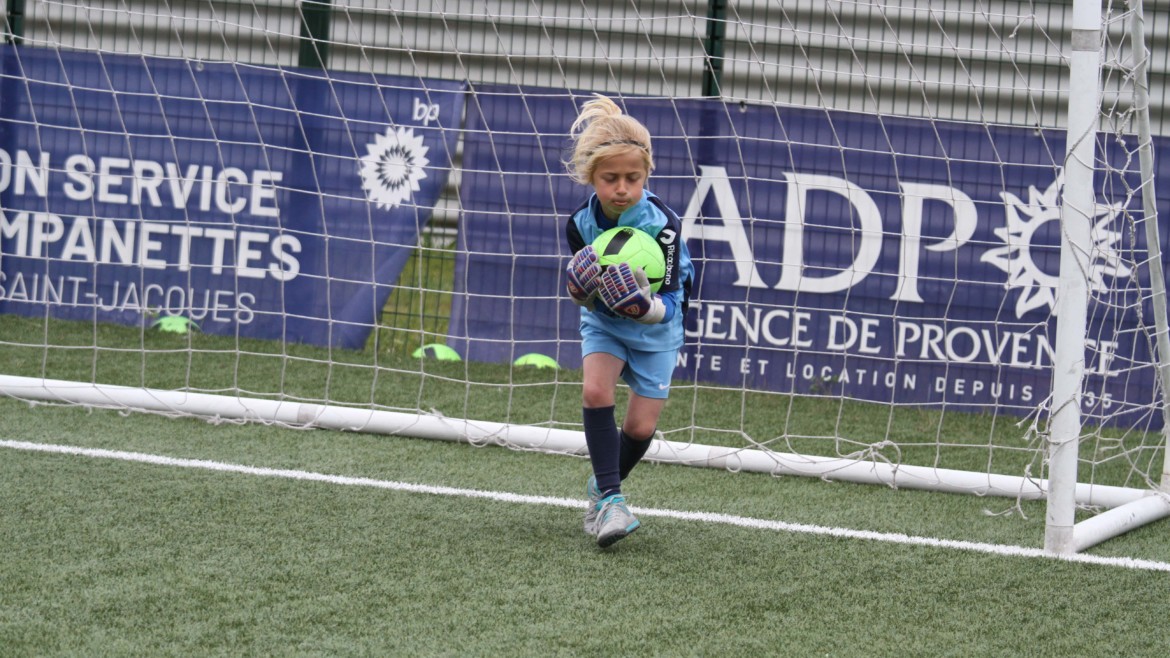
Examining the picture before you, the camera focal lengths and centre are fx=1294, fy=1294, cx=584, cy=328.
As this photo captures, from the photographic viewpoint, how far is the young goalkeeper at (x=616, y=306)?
3.57 meters

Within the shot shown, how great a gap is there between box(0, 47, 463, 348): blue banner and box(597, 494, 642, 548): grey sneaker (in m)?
3.93

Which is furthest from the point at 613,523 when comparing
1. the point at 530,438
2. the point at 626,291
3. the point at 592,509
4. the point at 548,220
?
the point at 548,220

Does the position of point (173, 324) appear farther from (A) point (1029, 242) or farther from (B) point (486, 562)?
(A) point (1029, 242)

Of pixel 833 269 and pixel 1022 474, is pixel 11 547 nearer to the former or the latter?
pixel 1022 474

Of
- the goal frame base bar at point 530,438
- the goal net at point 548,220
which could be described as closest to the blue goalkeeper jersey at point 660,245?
the goal frame base bar at point 530,438

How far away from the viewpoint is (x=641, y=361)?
12.5 ft

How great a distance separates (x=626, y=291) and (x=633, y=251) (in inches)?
7.5

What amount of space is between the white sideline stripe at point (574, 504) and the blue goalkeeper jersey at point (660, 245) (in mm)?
690

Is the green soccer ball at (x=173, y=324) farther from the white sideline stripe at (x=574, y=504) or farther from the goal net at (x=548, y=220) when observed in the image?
the white sideline stripe at (x=574, y=504)

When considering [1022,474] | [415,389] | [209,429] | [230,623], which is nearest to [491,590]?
[230,623]

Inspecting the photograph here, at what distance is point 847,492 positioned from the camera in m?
4.69

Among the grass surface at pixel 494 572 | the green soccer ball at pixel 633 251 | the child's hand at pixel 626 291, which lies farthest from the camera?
the green soccer ball at pixel 633 251

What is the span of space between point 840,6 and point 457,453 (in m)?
4.13

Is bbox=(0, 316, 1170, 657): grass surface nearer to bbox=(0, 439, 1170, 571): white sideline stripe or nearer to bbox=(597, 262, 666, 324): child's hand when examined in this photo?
bbox=(0, 439, 1170, 571): white sideline stripe
